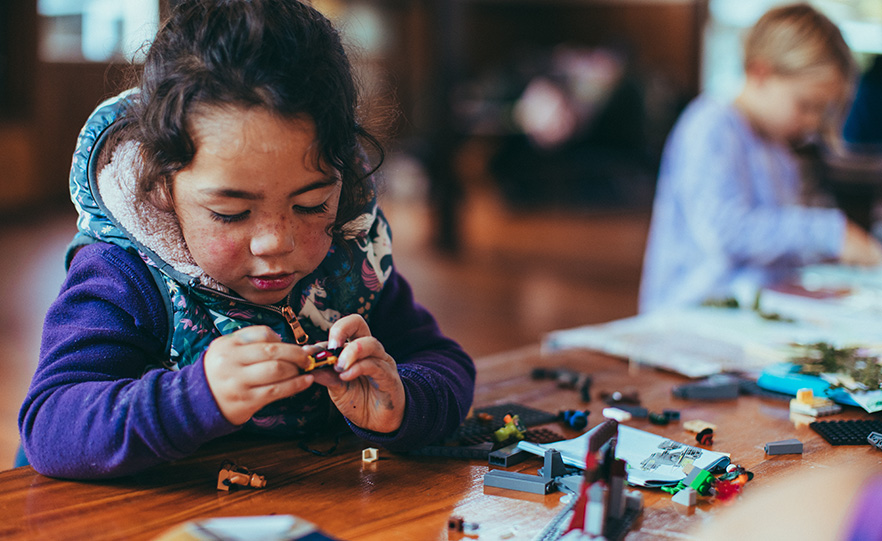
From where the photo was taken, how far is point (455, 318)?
11.2ft

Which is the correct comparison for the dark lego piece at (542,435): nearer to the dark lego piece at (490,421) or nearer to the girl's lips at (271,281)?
the dark lego piece at (490,421)

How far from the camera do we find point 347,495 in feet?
2.50

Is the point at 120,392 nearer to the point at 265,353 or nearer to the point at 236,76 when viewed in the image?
the point at 265,353

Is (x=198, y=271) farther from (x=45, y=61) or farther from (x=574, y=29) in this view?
(x=574, y=29)

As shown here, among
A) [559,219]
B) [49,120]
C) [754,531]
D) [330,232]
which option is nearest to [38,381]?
[330,232]

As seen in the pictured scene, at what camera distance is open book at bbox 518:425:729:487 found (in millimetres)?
788

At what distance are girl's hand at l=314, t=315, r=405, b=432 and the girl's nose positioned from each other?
85mm

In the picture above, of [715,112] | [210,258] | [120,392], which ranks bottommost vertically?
[120,392]

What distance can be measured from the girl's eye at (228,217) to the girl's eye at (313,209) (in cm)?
5

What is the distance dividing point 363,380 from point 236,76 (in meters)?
0.30

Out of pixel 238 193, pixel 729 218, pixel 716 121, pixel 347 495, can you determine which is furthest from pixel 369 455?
pixel 716 121

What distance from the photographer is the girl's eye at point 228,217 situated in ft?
2.50

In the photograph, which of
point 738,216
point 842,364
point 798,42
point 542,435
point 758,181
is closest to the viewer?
point 542,435

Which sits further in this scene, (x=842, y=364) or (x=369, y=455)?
(x=842, y=364)
